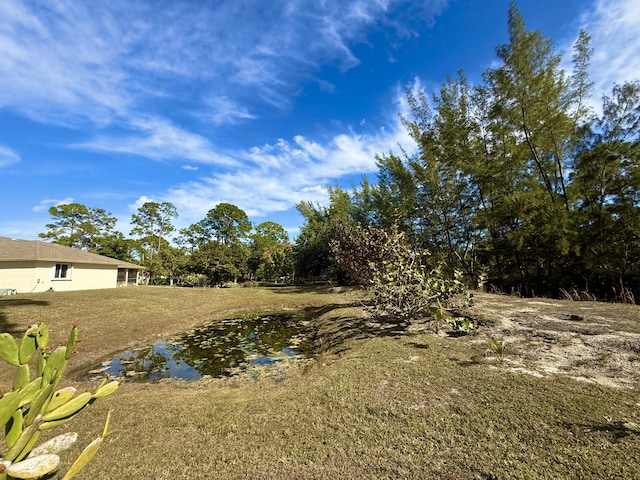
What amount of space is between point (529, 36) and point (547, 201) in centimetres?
548

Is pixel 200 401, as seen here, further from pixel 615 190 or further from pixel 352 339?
pixel 615 190

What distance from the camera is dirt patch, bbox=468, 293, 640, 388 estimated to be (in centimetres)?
370

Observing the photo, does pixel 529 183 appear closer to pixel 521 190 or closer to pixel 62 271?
pixel 521 190

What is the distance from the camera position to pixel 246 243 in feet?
128

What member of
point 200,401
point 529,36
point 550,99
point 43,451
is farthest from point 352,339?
point 529,36

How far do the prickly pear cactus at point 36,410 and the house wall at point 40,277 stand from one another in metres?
20.0

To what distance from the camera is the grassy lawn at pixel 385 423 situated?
232cm

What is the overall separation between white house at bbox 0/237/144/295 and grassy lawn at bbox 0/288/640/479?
14.3 m

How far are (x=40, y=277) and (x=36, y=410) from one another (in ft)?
66.7

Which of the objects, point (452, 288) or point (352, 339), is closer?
point (452, 288)

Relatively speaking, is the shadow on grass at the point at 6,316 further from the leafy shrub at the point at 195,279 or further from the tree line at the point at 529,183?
the leafy shrub at the point at 195,279

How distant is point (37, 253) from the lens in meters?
15.9

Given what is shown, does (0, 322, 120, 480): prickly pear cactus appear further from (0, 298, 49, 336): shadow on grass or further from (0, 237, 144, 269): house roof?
(0, 237, 144, 269): house roof

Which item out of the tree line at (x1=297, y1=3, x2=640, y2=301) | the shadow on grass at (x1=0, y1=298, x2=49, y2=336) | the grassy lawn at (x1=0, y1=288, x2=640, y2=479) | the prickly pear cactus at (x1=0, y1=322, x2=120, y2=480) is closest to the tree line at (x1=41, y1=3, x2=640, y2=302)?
the tree line at (x1=297, y1=3, x2=640, y2=301)
